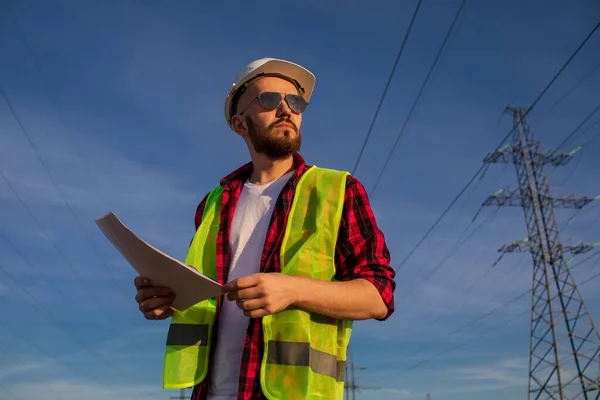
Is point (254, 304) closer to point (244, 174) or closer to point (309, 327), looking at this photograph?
point (309, 327)

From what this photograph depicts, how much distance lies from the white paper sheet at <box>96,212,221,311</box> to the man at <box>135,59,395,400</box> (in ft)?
0.32

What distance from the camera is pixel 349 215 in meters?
2.51

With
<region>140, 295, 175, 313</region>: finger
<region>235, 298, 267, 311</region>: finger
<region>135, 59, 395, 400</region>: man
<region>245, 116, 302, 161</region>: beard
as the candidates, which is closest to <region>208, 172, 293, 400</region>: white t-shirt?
<region>135, 59, 395, 400</region>: man

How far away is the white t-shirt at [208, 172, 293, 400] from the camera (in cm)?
237

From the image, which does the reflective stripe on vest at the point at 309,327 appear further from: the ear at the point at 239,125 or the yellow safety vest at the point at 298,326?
the ear at the point at 239,125

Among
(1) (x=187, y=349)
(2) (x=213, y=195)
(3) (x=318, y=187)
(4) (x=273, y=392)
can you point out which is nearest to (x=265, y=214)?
(3) (x=318, y=187)

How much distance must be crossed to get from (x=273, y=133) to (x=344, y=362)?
1153mm

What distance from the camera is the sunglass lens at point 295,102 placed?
113 inches

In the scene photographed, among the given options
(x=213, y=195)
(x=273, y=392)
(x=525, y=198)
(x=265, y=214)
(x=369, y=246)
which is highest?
(x=525, y=198)

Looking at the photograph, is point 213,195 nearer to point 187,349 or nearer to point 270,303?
point 187,349

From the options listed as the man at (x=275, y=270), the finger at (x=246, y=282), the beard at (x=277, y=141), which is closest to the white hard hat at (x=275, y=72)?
the man at (x=275, y=270)

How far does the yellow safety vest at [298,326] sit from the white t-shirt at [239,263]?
0.22 ft

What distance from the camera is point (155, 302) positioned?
7.94 ft

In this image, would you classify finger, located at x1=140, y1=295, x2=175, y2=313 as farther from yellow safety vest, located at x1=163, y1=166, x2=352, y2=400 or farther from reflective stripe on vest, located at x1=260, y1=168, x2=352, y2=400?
reflective stripe on vest, located at x1=260, y1=168, x2=352, y2=400
